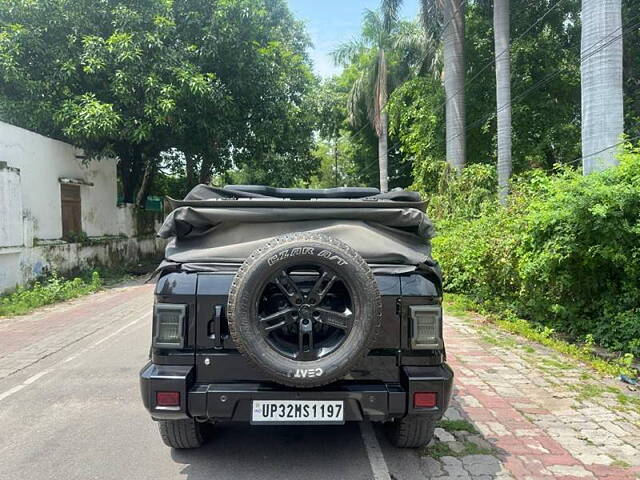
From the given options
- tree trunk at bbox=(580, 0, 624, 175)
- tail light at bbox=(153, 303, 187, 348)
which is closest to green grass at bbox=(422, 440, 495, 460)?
tail light at bbox=(153, 303, 187, 348)

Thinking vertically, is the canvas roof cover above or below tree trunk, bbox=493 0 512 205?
below

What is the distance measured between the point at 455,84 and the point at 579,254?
11.8 m

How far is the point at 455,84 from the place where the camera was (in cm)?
1673

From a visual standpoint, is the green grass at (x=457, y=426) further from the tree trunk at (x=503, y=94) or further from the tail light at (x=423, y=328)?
the tree trunk at (x=503, y=94)

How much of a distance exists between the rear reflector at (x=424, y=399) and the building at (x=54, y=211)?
1061cm

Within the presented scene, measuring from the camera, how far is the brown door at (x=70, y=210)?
14.7m

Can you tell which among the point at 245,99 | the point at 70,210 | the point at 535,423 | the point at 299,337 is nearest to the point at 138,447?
the point at 299,337

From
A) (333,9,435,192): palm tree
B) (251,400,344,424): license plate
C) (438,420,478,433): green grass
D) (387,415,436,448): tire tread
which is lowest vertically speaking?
(438,420,478,433): green grass

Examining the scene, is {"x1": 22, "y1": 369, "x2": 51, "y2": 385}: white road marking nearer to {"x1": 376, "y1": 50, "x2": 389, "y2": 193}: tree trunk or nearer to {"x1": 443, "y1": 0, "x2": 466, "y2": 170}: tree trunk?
{"x1": 443, "y1": 0, "x2": 466, "y2": 170}: tree trunk

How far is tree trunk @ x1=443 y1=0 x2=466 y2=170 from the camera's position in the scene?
54.4 feet

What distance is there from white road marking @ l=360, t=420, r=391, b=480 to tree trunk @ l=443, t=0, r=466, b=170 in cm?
1356

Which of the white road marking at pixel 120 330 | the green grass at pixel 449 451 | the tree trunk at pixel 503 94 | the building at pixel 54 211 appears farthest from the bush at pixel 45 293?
the tree trunk at pixel 503 94

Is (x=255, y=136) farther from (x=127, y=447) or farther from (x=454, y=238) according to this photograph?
(x=127, y=447)

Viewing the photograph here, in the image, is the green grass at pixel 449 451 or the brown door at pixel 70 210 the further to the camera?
the brown door at pixel 70 210
